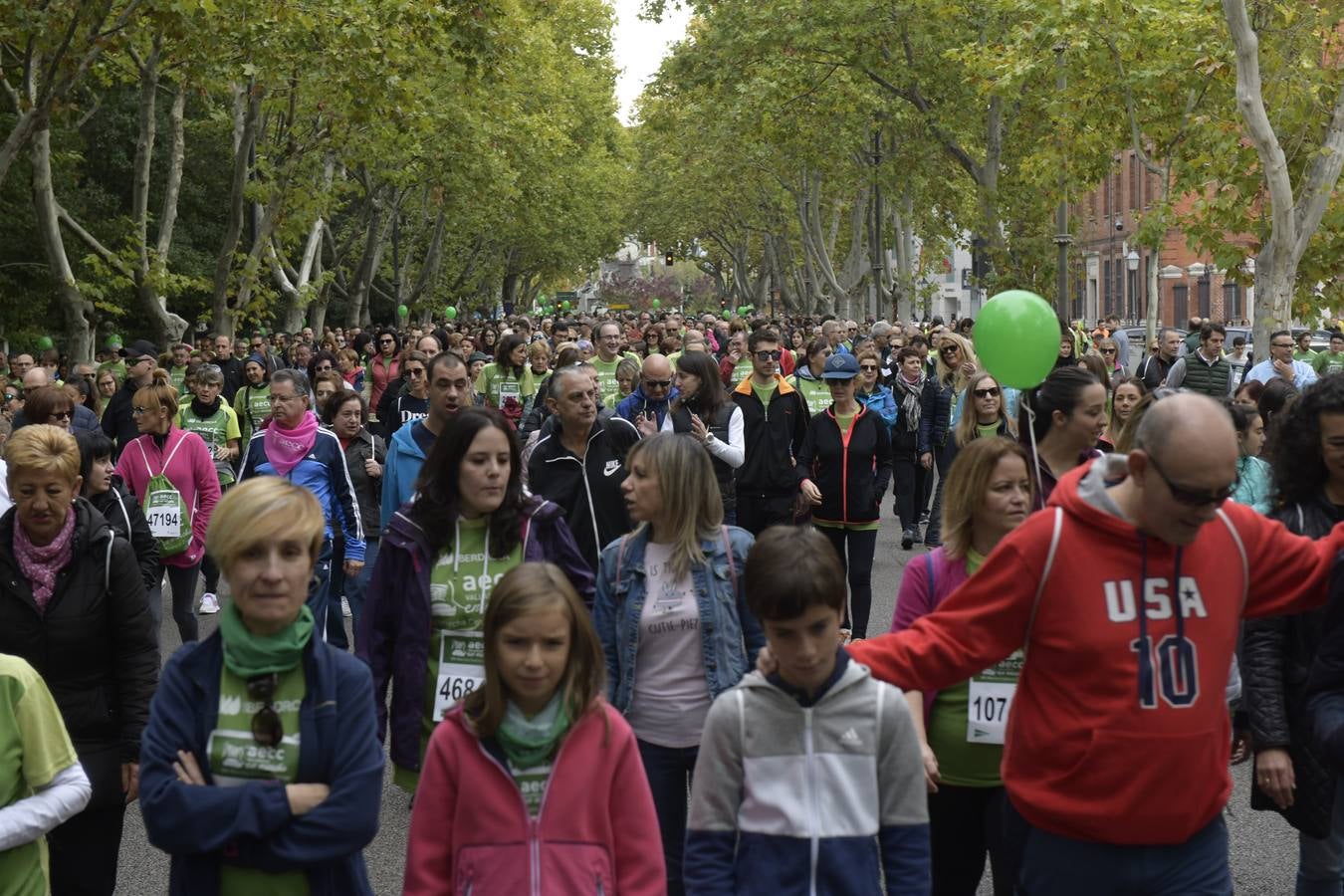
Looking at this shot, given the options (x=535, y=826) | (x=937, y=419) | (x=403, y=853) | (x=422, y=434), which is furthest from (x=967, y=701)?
(x=937, y=419)

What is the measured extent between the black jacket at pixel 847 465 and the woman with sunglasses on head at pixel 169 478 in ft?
11.1

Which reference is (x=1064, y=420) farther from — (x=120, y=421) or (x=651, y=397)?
(x=120, y=421)

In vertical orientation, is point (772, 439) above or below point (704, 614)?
above

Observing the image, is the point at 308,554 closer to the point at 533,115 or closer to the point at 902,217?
the point at 533,115

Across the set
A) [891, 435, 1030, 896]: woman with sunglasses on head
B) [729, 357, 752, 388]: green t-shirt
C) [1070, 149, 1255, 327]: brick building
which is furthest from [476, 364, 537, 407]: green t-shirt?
[1070, 149, 1255, 327]: brick building

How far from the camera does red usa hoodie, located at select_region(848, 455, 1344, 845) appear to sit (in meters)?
3.53

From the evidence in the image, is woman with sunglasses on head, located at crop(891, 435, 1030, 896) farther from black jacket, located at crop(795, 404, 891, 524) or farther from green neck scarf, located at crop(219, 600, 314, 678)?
black jacket, located at crop(795, 404, 891, 524)

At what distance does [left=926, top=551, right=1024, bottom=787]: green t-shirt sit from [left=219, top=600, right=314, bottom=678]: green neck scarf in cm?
194

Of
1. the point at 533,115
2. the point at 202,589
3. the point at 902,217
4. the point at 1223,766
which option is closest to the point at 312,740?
the point at 1223,766

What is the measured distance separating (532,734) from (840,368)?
276 inches

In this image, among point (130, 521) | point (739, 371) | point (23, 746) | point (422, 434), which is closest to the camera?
point (23, 746)

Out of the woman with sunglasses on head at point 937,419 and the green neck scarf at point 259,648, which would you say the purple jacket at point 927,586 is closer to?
the green neck scarf at point 259,648

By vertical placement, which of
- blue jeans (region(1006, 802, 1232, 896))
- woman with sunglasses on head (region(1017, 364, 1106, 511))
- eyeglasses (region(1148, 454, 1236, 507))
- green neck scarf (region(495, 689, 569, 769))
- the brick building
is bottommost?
blue jeans (region(1006, 802, 1232, 896))

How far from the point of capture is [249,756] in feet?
11.5
